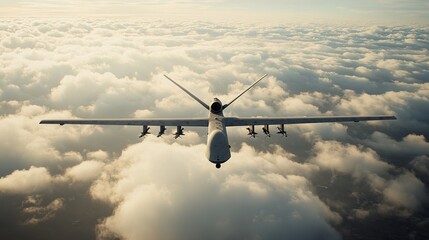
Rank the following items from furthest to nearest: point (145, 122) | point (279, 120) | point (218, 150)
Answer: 1. point (279, 120)
2. point (145, 122)
3. point (218, 150)

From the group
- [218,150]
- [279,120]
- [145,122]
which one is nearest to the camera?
[218,150]

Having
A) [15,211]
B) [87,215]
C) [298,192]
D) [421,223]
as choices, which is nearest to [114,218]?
[87,215]

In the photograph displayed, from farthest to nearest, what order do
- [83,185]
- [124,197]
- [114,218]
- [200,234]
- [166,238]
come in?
[83,185] < [124,197] < [114,218] < [200,234] < [166,238]

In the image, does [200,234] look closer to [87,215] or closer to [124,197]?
[124,197]

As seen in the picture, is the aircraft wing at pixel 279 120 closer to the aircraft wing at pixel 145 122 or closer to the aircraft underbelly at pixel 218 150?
the aircraft wing at pixel 145 122

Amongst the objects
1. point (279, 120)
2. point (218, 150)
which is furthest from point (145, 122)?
point (279, 120)

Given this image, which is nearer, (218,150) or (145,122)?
(218,150)

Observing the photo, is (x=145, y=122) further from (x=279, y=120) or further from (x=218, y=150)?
(x=279, y=120)

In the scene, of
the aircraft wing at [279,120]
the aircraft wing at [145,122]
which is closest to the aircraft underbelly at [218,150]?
the aircraft wing at [145,122]
